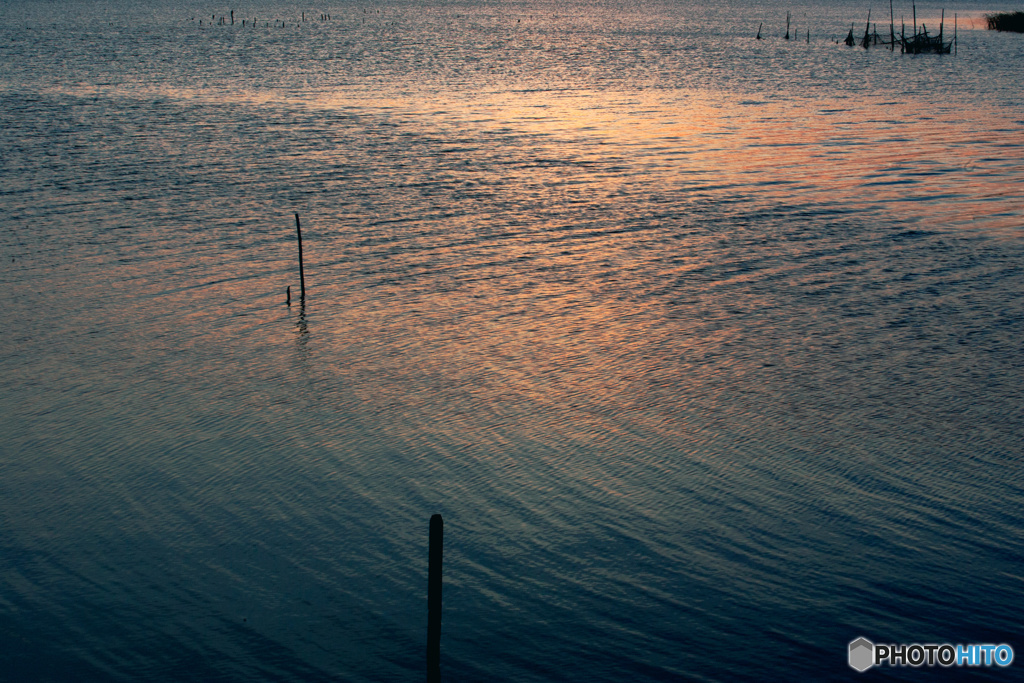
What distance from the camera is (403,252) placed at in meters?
24.0

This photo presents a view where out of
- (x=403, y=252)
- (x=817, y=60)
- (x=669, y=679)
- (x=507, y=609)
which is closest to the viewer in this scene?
(x=669, y=679)

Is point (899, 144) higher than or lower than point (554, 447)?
higher

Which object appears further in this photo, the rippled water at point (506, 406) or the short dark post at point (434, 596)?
the rippled water at point (506, 406)

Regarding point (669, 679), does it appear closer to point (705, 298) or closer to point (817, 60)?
point (705, 298)

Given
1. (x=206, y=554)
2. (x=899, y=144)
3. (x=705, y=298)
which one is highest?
(x=899, y=144)

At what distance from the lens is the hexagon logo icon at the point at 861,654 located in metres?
9.64

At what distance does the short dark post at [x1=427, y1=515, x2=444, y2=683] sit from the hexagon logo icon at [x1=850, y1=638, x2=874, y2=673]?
433cm

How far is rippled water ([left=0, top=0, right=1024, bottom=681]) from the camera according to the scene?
1032 cm

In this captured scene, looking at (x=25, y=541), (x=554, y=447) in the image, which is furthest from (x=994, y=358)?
(x=25, y=541)

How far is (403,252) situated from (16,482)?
1242 centimetres

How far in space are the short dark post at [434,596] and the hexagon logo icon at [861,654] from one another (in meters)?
4.33
